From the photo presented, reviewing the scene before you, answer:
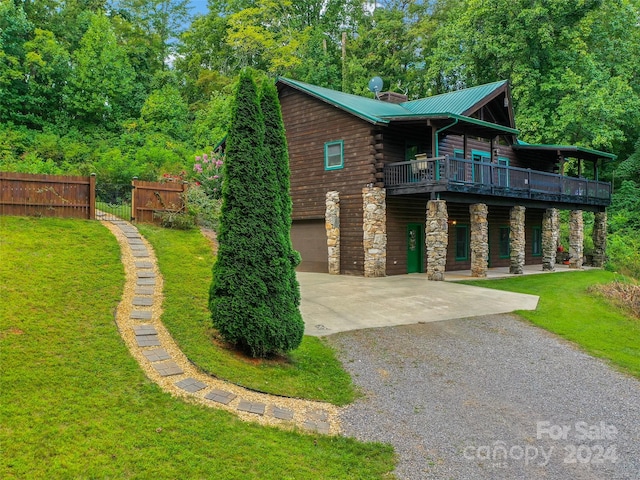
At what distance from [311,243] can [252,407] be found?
14.9 m

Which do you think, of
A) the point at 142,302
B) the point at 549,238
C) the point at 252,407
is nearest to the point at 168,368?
the point at 252,407

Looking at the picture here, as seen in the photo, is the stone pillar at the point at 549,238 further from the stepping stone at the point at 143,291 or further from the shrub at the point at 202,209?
the stepping stone at the point at 143,291

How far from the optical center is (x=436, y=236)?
16.0 metres

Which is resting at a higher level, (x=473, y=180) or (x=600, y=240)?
(x=473, y=180)

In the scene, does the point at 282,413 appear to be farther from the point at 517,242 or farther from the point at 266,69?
the point at 266,69

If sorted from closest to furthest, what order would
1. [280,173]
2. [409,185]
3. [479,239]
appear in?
[280,173] < [409,185] < [479,239]

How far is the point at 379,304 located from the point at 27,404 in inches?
351

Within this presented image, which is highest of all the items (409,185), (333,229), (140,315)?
(409,185)

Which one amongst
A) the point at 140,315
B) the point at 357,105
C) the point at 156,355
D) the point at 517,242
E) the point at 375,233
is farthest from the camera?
the point at 517,242

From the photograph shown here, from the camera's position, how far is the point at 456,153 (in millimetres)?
20547

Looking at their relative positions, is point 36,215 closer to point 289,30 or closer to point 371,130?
point 371,130

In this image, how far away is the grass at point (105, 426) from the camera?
397 centimetres

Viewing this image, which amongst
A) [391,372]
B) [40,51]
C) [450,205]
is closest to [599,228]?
[450,205]

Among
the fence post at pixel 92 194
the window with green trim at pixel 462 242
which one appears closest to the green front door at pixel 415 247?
the window with green trim at pixel 462 242
